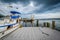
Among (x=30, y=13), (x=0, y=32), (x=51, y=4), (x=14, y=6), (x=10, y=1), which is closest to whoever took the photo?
(x=0, y=32)

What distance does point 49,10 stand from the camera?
5.67m

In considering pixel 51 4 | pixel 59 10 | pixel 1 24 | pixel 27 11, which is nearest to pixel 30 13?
pixel 27 11

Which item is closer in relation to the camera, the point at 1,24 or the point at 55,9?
the point at 1,24

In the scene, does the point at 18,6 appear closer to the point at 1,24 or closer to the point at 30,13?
the point at 30,13

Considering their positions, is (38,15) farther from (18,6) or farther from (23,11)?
(18,6)

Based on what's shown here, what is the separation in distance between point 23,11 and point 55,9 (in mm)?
2192

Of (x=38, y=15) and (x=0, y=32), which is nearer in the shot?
(x=0, y=32)

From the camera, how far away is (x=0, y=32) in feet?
9.47

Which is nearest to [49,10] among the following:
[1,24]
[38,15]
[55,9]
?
[55,9]

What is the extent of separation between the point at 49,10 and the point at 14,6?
97.0 inches

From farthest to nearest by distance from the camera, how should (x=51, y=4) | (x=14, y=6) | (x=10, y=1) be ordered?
(x=51, y=4), (x=14, y=6), (x=10, y=1)

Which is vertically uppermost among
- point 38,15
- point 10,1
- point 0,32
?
point 10,1

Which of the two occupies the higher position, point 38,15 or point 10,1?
point 10,1

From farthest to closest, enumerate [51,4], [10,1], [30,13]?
[30,13]
[51,4]
[10,1]
